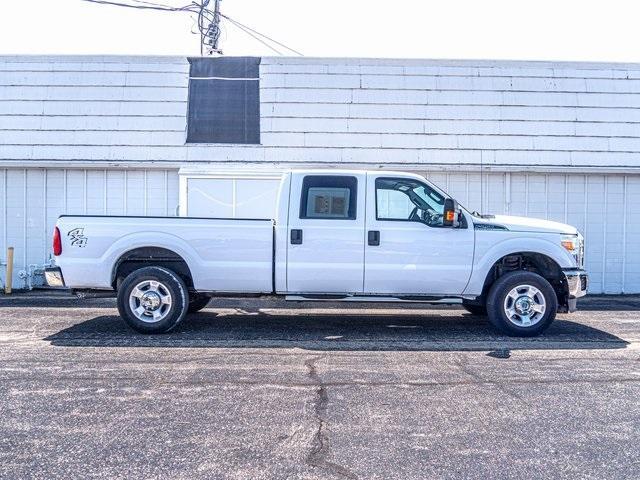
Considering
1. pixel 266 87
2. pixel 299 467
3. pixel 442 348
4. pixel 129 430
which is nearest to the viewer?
pixel 299 467

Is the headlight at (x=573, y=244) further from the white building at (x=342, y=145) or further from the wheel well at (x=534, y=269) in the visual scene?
the white building at (x=342, y=145)

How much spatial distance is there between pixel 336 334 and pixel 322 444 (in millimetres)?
4063

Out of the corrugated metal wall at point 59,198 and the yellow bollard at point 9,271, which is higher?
the corrugated metal wall at point 59,198

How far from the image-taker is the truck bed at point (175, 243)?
8430 millimetres

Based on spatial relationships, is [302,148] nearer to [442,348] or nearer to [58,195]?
[58,195]

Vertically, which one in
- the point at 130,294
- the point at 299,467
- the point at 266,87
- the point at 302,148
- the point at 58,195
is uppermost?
the point at 266,87

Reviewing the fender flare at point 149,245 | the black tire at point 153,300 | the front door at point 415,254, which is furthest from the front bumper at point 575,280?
the black tire at point 153,300

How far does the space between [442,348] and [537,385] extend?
178cm

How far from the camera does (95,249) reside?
333 inches

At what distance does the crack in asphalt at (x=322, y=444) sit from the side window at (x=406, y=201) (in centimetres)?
305

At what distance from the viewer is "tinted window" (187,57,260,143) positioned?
13.9 meters

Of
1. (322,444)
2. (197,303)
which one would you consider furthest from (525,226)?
(322,444)

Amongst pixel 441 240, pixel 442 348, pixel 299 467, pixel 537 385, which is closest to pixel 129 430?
pixel 299 467

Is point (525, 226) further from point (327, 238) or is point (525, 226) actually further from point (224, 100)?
point (224, 100)
